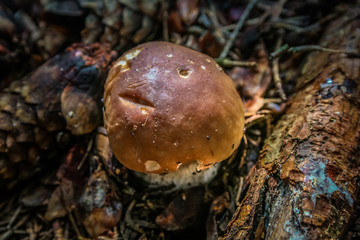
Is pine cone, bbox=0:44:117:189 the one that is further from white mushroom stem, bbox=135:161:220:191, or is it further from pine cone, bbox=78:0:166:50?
white mushroom stem, bbox=135:161:220:191

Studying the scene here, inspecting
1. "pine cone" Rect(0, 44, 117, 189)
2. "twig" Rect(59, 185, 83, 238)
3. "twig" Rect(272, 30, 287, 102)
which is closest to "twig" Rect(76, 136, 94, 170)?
"pine cone" Rect(0, 44, 117, 189)

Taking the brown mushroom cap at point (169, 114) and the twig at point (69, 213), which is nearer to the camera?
the brown mushroom cap at point (169, 114)

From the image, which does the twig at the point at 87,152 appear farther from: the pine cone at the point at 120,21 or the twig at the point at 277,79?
the twig at the point at 277,79

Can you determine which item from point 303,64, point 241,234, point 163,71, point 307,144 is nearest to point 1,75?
point 163,71

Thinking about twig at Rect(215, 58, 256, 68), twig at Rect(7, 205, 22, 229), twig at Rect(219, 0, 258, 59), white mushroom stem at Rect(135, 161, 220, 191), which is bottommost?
twig at Rect(7, 205, 22, 229)

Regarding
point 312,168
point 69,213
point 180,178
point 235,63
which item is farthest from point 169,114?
point 69,213

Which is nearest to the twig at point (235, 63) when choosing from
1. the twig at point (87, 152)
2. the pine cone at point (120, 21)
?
the pine cone at point (120, 21)
